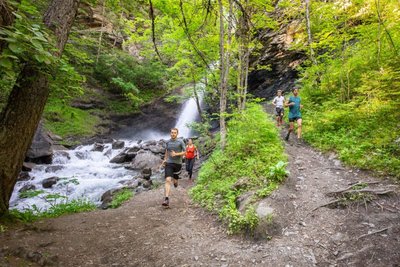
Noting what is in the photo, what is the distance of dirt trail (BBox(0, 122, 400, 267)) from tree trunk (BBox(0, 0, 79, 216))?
1254 mm

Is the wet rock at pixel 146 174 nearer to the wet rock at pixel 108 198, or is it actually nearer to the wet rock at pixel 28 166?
the wet rock at pixel 108 198

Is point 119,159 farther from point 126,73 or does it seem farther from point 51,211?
point 126,73

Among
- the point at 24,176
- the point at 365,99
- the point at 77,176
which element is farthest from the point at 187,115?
the point at 365,99

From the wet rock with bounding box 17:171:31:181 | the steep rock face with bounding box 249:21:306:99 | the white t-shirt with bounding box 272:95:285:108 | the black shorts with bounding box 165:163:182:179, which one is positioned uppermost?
the steep rock face with bounding box 249:21:306:99

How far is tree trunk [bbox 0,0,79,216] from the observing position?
446cm

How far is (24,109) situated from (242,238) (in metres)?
4.63

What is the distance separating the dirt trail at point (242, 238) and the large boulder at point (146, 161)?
7741mm

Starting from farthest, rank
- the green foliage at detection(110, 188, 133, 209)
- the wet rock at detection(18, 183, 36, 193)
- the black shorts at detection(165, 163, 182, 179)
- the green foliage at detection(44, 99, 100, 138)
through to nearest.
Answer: the green foliage at detection(44, 99, 100, 138) < the wet rock at detection(18, 183, 36, 193) < the green foliage at detection(110, 188, 133, 209) < the black shorts at detection(165, 163, 182, 179)

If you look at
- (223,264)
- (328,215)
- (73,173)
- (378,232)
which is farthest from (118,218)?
(73,173)

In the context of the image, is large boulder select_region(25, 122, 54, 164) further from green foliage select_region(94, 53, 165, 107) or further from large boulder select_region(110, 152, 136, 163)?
green foliage select_region(94, 53, 165, 107)

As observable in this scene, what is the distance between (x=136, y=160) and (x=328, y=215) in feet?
38.8

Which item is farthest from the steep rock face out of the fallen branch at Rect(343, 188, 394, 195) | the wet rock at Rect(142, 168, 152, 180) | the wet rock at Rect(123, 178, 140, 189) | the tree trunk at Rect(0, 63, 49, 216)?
the tree trunk at Rect(0, 63, 49, 216)

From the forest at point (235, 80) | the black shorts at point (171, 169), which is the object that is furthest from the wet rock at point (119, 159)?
the black shorts at point (171, 169)

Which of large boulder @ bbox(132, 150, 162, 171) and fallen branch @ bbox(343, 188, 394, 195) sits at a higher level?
fallen branch @ bbox(343, 188, 394, 195)
